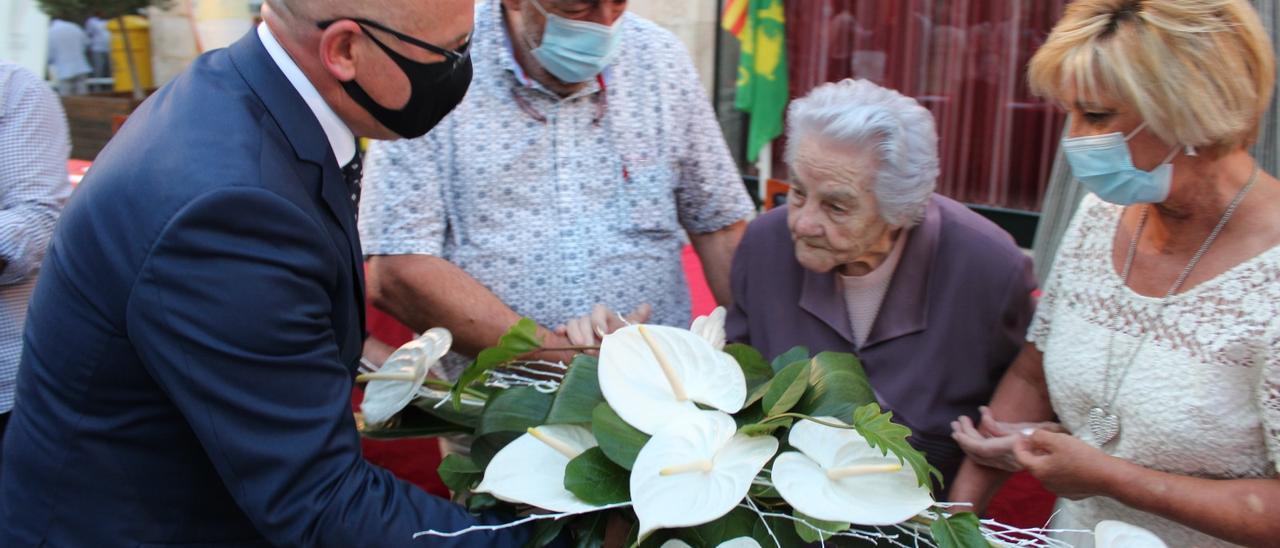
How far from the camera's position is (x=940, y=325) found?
6.87ft

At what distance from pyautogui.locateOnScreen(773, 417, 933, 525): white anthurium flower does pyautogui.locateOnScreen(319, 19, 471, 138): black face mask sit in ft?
2.36

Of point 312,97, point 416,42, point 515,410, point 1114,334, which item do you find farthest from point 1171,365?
point 312,97

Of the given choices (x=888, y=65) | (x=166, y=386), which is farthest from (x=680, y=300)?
(x=888, y=65)

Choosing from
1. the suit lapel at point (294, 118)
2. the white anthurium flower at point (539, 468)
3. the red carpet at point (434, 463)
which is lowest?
the red carpet at point (434, 463)

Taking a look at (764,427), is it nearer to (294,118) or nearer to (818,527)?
(818,527)

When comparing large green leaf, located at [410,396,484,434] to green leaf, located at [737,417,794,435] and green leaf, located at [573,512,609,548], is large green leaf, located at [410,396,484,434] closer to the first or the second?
green leaf, located at [573,512,609,548]

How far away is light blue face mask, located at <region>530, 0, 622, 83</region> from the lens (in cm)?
233

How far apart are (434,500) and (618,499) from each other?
0.27 meters

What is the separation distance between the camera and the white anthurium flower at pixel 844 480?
1419 mm

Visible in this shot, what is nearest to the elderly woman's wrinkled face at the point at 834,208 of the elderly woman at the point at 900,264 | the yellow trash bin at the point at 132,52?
the elderly woman at the point at 900,264

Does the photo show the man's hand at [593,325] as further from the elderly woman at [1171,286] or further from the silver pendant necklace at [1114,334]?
the silver pendant necklace at [1114,334]

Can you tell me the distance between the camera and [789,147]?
218 centimetres

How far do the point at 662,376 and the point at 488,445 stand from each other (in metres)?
0.34

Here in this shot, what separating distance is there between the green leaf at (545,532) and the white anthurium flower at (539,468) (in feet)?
0.14
